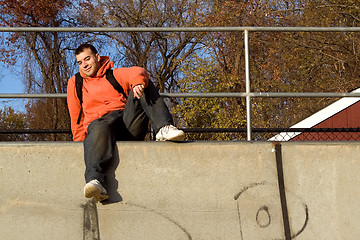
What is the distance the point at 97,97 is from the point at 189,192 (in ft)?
3.17

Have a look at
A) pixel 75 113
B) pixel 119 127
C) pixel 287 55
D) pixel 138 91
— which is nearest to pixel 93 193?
pixel 119 127

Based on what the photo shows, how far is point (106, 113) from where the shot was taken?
11.6ft

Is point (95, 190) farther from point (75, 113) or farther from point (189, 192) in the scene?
point (75, 113)

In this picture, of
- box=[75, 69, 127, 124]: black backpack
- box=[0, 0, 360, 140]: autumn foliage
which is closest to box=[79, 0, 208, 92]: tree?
box=[0, 0, 360, 140]: autumn foliage

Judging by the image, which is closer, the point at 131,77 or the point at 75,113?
the point at 131,77

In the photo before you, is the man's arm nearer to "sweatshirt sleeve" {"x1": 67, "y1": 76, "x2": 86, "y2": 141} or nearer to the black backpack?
the black backpack

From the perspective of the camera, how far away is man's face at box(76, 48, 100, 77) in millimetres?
3605

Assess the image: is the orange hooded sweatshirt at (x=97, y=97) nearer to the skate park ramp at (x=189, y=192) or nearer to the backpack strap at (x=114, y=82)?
the backpack strap at (x=114, y=82)

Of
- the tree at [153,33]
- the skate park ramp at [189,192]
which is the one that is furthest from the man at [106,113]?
the tree at [153,33]

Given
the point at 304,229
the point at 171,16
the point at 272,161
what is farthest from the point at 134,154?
the point at 171,16

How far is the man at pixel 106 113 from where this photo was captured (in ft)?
10.5

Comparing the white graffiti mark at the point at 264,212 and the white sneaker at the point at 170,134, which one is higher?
the white sneaker at the point at 170,134

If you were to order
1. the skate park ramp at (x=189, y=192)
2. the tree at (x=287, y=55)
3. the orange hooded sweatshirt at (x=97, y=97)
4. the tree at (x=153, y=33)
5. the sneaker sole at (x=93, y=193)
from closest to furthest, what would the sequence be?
1. the sneaker sole at (x=93, y=193)
2. the skate park ramp at (x=189, y=192)
3. the orange hooded sweatshirt at (x=97, y=97)
4. the tree at (x=287, y=55)
5. the tree at (x=153, y=33)

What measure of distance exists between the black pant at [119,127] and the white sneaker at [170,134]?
4cm
